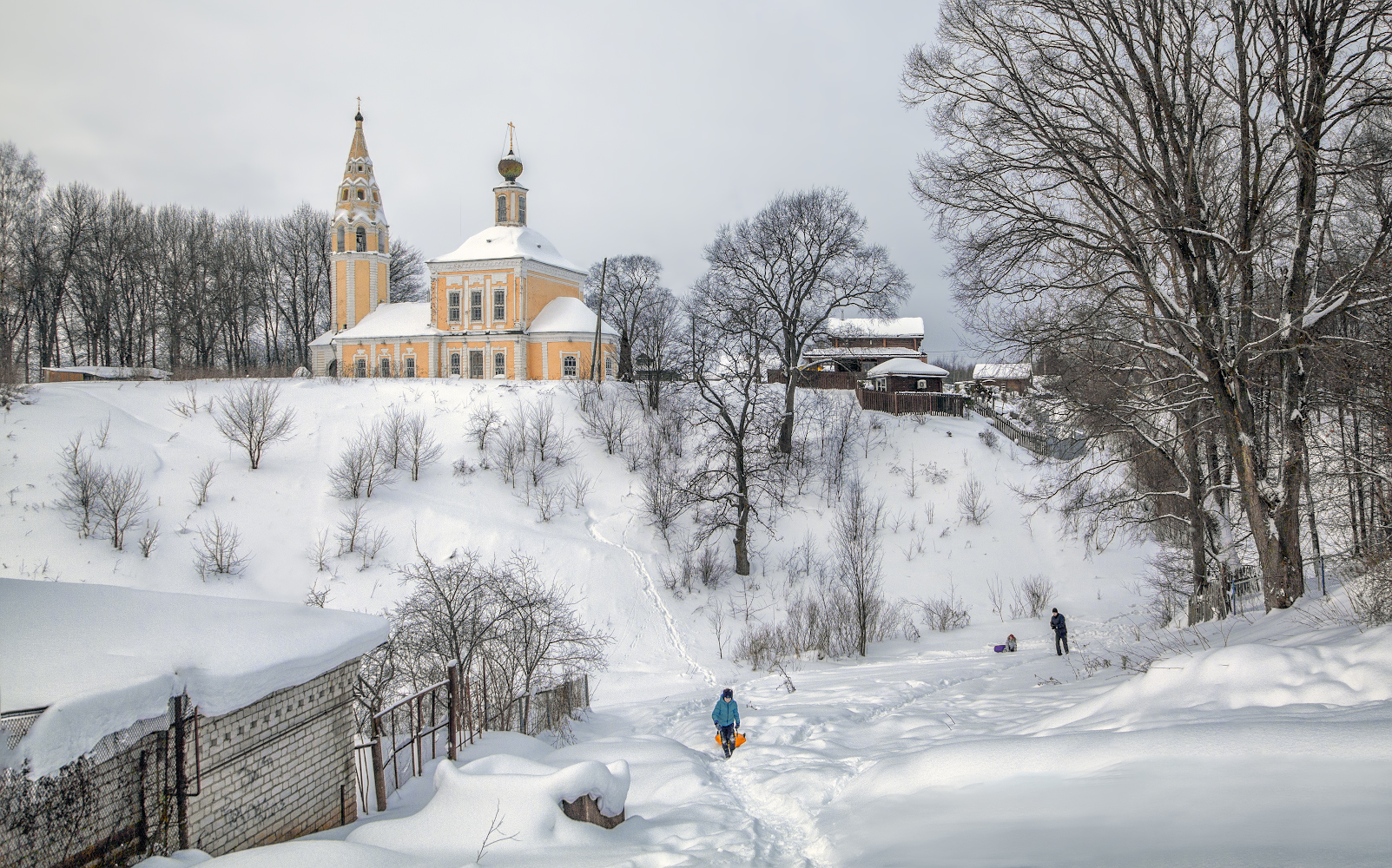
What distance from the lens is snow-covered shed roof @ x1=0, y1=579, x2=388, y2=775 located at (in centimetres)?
541

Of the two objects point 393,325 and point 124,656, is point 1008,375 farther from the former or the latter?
point 124,656

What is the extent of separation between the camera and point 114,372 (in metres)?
38.6

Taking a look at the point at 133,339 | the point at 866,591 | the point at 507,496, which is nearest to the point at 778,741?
the point at 866,591

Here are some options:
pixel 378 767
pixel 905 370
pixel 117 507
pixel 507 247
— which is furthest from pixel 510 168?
pixel 378 767

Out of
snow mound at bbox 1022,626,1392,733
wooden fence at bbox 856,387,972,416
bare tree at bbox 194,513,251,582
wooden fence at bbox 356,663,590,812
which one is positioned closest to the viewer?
snow mound at bbox 1022,626,1392,733

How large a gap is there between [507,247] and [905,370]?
22.8 meters

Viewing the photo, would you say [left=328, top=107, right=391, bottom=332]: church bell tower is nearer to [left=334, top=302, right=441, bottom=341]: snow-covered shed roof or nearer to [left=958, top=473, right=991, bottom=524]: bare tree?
[left=334, top=302, right=441, bottom=341]: snow-covered shed roof

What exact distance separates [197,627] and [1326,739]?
875 cm

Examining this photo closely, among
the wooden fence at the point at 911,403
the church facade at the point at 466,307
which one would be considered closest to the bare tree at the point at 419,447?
the church facade at the point at 466,307

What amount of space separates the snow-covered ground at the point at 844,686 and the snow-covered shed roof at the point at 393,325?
367 inches

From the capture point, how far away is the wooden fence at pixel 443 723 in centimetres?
974

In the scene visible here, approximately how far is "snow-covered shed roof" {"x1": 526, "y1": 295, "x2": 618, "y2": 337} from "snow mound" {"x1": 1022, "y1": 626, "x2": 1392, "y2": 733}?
118 feet

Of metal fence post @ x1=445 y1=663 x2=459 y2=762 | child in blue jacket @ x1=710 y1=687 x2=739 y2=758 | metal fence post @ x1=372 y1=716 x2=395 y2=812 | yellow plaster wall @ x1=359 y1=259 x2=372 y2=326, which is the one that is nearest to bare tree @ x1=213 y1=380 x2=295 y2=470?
yellow plaster wall @ x1=359 y1=259 x2=372 y2=326

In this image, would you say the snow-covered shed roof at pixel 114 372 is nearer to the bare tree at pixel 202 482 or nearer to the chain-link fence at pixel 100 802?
the bare tree at pixel 202 482
